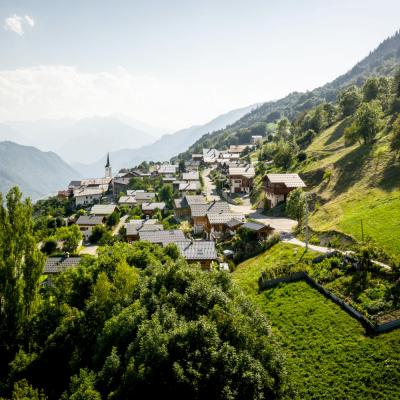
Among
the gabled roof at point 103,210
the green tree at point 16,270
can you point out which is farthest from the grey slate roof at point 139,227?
the green tree at point 16,270

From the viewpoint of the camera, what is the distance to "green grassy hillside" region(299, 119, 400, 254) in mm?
38188

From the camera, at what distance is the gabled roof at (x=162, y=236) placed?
55.3m

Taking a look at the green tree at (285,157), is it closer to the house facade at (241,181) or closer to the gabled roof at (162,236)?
the house facade at (241,181)

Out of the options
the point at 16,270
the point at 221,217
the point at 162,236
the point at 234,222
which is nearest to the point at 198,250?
the point at 162,236

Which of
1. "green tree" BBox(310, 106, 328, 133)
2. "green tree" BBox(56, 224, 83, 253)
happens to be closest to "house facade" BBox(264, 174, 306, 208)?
"green tree" BBox(56, 224, 83, 253)

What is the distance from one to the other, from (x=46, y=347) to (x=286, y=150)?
7330 cm

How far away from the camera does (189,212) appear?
3140 inches

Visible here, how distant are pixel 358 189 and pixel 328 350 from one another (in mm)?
36545

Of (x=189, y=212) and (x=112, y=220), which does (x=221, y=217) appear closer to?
(x=189, y=212)

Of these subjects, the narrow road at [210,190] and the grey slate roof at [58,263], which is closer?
the grey slate roof at [58,263]

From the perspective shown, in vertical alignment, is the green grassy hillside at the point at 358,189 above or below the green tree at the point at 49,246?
above

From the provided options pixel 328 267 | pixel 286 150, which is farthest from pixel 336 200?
pixel 286 150

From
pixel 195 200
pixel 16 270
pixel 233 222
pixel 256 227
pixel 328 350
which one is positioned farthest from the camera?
pixel 195 200

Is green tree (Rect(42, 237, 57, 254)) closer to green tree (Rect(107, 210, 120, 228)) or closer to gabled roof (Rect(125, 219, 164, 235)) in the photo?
gabled roof (Rect(125, 219, 164, 235))
